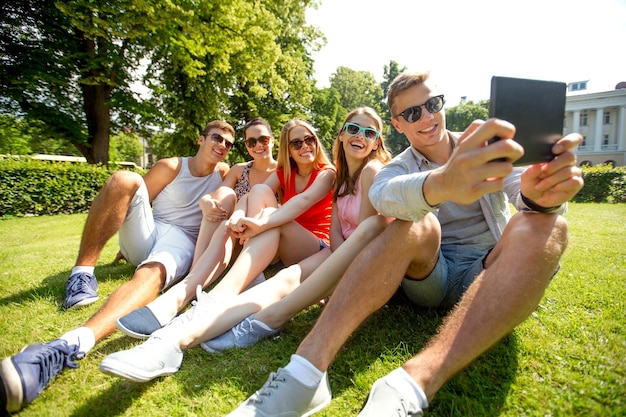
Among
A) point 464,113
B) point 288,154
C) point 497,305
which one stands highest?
point 464,113

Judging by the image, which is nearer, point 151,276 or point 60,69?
point 151,276

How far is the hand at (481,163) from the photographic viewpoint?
4.09 feet

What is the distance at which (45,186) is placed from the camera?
11.7 m

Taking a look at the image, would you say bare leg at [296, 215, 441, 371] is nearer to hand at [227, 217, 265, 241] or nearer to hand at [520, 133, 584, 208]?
hand at [520, 133, 584, 208]

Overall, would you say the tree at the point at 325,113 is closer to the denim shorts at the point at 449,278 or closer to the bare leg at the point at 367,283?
the denim shorts at the point at 449,278

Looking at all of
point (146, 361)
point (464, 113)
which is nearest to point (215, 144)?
point (146, 361)

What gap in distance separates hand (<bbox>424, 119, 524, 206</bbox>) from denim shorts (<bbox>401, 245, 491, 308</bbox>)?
78 centimetres

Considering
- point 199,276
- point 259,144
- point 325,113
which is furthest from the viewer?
point 325,113

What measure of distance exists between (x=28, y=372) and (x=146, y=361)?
0.52 meters

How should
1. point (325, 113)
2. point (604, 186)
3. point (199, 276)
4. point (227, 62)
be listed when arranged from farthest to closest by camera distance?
1. point (325, 113)
2. point (604, 186)
3. point (227, 62)
4. point (199, 276)

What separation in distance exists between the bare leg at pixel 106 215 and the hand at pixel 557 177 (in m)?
3.14

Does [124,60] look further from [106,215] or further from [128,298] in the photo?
[128,298]

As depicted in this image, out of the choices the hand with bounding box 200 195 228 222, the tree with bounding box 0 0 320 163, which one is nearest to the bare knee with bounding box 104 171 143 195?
the hand with bounding box 200 195 228 222

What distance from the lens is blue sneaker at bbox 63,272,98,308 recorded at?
2918 mm
